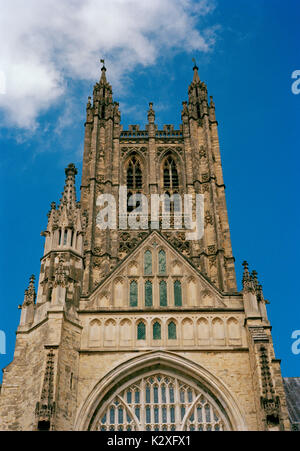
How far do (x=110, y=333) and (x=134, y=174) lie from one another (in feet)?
62.2

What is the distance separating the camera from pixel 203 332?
2134cm

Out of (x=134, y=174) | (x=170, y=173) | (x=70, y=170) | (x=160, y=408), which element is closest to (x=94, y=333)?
(x=160, y=408)

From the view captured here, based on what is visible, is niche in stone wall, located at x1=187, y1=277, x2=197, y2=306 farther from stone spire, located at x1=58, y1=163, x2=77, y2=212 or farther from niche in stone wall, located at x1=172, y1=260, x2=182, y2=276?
stone spire, located at x1=58, y1=163, x2=77, y2=212

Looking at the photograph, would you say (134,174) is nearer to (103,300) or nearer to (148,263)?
(148,263)

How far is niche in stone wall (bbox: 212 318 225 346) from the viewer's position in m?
21.1

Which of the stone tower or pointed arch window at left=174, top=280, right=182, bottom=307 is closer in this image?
the stone tower

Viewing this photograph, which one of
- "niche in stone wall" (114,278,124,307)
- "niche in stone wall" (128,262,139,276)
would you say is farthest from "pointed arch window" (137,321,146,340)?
"niche in stone wall" (128,262,139,276)

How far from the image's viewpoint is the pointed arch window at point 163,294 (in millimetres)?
22234

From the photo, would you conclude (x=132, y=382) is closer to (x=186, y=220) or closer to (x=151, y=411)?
(x=151, y=411)

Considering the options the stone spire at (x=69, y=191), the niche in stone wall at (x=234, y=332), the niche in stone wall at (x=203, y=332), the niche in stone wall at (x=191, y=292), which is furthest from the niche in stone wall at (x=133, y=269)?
the niche in stone wall at (x=234, y=332)

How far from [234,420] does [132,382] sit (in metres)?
3.41

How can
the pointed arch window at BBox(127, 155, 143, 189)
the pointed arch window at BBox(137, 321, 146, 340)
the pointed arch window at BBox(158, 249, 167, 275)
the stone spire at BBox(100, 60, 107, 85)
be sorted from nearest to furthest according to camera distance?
the pointed arch window at BBox(137, 321, 146, 340) < the pointed arch window at BBox(158, 249, 167, 275) < the pointed arch window at BBox(127, 155, 143, 189) < the stone spire at BBox(100, 60, 107, 85)

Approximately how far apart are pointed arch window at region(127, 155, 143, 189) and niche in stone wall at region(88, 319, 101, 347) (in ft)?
57.8
